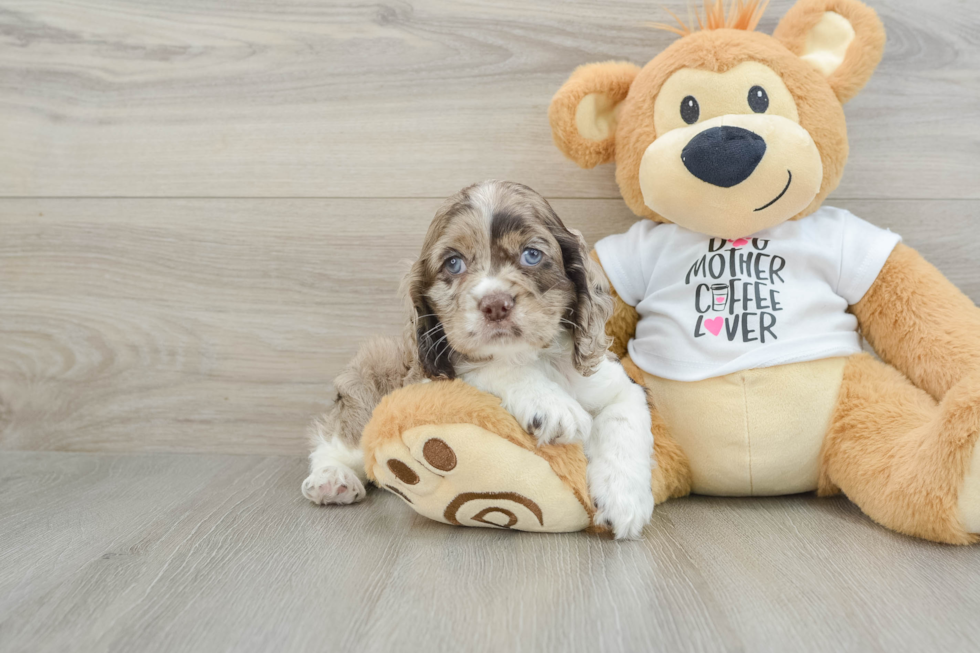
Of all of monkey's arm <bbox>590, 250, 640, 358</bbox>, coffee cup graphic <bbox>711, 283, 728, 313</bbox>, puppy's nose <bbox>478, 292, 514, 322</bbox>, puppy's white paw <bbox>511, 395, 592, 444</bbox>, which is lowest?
puppy's white paw <bbox>511, 395, 592, 444</bbox>

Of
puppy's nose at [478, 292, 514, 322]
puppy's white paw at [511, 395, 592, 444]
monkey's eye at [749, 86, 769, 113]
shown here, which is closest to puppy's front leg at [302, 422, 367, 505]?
puppy's white paw at [511, 395, 592, 444]

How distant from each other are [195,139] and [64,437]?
109 centimetres

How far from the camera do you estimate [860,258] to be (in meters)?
1.73

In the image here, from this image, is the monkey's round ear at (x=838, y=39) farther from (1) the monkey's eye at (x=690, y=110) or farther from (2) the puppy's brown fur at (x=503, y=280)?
(2) the puppy's brown fur at (x=503, y=280)

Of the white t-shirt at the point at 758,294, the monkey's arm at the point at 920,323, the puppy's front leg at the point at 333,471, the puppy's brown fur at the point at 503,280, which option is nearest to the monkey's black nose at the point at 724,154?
the white t-shirt at the point at 758,294

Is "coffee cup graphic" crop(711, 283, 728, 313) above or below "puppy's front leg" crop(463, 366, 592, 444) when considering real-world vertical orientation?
above

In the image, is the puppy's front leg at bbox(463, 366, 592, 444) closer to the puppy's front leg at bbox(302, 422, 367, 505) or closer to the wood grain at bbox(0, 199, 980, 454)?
the puppy's front leg at bbox(302, 422, 367, 505)

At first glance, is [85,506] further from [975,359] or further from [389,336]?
[975,359]

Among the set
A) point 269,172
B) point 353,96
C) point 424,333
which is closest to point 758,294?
point 424,333

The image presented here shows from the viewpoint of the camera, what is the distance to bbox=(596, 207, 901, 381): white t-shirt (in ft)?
5.48

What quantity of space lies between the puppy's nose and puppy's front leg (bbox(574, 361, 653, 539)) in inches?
13.3

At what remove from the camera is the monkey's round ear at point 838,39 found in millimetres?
1702

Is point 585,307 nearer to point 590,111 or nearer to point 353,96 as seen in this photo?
point 590,111

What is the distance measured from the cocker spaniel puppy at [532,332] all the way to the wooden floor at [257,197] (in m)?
0.22
